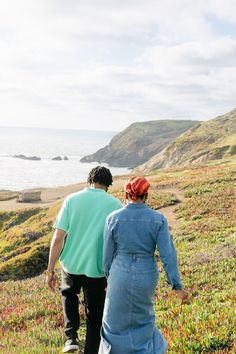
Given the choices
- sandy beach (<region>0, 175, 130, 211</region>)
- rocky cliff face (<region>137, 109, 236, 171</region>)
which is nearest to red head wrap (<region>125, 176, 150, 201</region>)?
sandy beach (<region>0, 175, 130, 211</region>)

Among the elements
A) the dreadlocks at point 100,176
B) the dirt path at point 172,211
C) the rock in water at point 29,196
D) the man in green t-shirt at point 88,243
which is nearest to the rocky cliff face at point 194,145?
the rock in water at point 29,196

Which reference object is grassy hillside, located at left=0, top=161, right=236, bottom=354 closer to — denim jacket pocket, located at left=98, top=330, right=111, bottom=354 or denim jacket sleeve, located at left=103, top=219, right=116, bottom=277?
denim jacket pocket, located at left=98, top=330, right=111, bottom=354

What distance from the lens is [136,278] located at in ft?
18.1

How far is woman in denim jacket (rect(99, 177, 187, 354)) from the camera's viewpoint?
552cm

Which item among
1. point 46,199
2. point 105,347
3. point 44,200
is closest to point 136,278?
point 105,347

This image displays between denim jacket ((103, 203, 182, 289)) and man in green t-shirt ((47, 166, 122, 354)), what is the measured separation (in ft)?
3.12

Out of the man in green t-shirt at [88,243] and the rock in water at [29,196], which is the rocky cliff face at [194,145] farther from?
the man in green t-shirt at [88,243]

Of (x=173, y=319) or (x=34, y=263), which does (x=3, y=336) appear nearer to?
(x=173, y=319)

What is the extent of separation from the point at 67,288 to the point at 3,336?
2.41m

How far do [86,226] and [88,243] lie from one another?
0.26m

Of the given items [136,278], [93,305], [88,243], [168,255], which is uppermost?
[168,255]

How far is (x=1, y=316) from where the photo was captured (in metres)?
→ 10.0

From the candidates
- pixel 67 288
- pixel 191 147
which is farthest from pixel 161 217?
pixel 191 147

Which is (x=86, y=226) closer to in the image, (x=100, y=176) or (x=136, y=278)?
(x=100, y=176)
